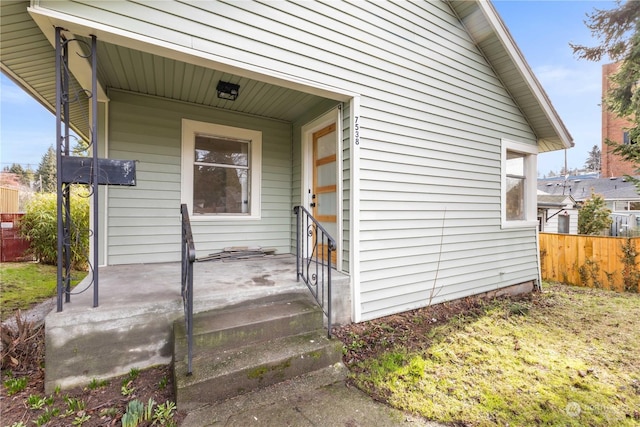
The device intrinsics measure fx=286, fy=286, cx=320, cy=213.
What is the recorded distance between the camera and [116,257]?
12.4 feet

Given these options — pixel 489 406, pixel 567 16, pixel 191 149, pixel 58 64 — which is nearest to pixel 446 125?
pixel 489 406

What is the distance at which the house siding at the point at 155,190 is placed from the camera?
379cm

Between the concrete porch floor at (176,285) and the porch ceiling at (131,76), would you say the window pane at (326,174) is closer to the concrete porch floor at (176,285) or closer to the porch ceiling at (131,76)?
the porch ceiling at (131,76)

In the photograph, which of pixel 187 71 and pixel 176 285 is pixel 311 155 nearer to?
pixel 187 71

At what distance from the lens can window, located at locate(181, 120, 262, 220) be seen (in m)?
4.25

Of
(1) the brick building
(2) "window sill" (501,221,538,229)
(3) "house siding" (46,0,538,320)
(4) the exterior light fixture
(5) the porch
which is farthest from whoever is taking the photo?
(1) the brick building

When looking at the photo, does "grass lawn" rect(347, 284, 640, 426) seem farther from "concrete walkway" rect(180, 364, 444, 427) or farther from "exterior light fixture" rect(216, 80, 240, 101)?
"exterior light fixture" rect(216, 80, 240, 101)

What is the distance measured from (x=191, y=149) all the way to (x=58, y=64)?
7.10 ft

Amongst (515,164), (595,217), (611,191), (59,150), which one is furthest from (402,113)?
(611,191)

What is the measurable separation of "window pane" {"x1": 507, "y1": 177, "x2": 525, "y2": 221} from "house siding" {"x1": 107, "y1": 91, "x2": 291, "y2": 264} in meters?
4.38

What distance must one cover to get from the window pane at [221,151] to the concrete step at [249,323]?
8.70ft

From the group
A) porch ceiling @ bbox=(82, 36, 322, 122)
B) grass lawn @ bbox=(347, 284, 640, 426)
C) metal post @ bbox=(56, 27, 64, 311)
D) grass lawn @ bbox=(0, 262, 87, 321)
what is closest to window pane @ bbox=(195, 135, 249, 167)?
porch ceiling @ bbox=(82, 36, 322, 122)

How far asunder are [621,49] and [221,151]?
36.0 ft

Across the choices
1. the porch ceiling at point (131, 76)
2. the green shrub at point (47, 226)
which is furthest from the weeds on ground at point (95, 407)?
the green shrub at point (47, 226)
